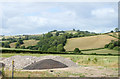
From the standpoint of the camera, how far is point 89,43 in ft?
282

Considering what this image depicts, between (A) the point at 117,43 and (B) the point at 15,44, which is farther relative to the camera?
(B) the point at 15,44

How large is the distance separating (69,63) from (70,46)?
52141mm

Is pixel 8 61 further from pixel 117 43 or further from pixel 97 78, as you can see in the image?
pixel 117 43

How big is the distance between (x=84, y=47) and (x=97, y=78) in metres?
62.5

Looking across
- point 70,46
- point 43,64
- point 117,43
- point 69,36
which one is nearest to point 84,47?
point 70,46

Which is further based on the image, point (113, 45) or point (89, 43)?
point (89, 43)

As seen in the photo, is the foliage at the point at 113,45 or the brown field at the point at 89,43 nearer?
the foliage at the point at 113,45

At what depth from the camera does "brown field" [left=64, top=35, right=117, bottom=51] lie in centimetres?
8231

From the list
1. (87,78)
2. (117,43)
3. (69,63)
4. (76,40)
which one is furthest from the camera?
(76,40)

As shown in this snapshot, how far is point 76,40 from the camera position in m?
93.2

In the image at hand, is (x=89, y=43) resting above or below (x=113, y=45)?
above

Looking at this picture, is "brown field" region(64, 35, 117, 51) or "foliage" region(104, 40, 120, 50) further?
"brown field" region(64, 35, 117, 51)

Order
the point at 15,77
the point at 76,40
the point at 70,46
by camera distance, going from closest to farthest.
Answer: the point at 15,77 < the point at 70,46 < the point at 76,40

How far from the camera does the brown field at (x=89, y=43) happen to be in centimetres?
8231
